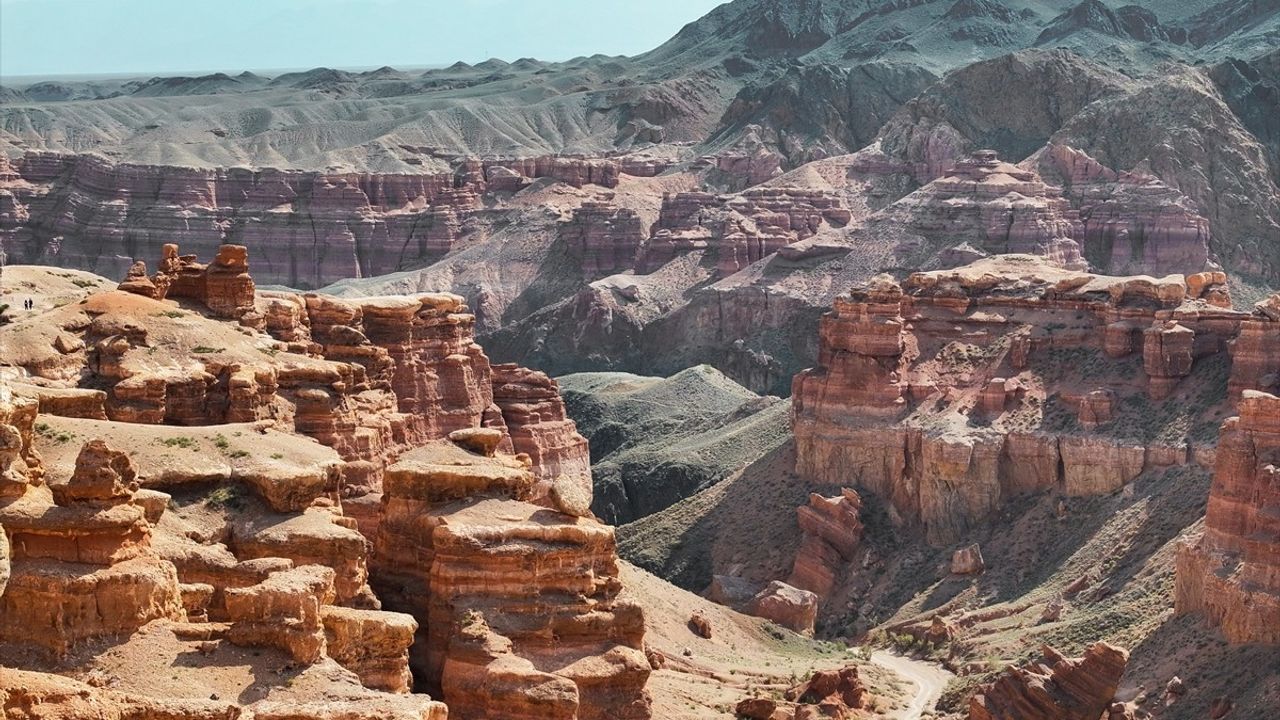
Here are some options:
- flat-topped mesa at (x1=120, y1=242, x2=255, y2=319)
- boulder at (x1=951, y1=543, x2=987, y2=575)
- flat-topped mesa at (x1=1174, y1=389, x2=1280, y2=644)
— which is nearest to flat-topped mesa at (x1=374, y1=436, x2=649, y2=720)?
flat-topped mesa at (x1=1174, y1=389, x2=1280, y2=644)

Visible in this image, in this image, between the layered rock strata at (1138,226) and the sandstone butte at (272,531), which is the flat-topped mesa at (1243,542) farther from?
the layered rock strata at (1138,226)

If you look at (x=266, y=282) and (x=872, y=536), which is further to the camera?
(x=266, y=282)

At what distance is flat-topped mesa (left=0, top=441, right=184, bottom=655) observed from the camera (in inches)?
1214

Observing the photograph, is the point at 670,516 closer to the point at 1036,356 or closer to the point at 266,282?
the point at 1036,356

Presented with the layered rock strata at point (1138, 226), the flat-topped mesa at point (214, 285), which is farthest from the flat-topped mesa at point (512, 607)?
the layered rock strata at point (1138, 226)

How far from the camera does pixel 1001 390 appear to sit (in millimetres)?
80125

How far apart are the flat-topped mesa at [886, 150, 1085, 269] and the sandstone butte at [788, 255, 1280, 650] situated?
155ft

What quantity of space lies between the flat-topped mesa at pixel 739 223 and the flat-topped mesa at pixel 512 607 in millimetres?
114927

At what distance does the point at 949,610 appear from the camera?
7062 centimetres

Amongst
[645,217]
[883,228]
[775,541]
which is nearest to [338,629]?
[775,541]

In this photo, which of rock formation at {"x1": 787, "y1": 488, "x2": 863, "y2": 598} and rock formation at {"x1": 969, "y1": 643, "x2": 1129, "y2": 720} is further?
rock formation at {"x1": 787, "y1": 488, "x2": 863, "y2": 598}

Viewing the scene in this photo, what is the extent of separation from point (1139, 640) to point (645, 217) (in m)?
122

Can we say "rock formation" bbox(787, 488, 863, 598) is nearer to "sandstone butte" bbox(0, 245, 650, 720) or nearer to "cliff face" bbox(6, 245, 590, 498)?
"cliff face" bbox(6, 245, 590, 498)

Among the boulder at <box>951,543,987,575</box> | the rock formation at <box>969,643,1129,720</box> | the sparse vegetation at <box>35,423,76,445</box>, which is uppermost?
the sparse vegetation at <box>35,423,76,445</box>
